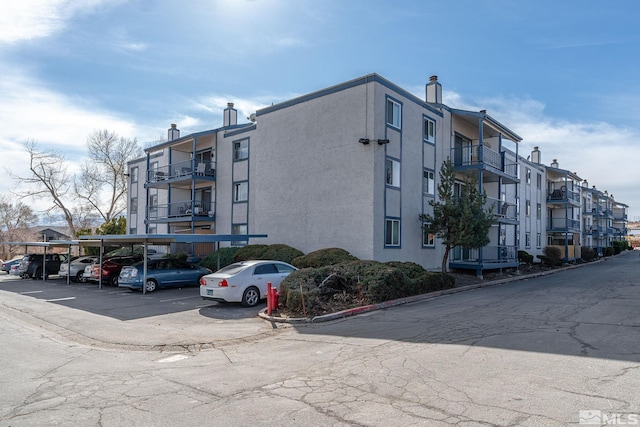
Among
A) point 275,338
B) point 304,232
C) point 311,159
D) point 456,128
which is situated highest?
point 456,128

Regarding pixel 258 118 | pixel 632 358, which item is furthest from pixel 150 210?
pixel 632 358

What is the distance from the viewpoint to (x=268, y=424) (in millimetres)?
4984

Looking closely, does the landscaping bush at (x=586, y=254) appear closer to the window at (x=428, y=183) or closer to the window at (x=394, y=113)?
the window at (x=428, y=183)

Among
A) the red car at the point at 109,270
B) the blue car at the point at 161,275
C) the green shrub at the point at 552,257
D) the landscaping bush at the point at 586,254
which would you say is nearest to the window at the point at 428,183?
the blue car at the point at 161,275

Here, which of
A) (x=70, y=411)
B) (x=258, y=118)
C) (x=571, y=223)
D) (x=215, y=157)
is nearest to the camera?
(x=70, y=411)

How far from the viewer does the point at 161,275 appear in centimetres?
1917

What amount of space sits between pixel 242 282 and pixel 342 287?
3254 millimetres

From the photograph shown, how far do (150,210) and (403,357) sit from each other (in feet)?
110

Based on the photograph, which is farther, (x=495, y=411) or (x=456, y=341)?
(x=456, y=341)

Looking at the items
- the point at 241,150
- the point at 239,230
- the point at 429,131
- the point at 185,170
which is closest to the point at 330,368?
the point at 429,131

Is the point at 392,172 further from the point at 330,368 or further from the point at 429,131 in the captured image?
the point at 330,368

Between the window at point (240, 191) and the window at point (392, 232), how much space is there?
10.5 metres

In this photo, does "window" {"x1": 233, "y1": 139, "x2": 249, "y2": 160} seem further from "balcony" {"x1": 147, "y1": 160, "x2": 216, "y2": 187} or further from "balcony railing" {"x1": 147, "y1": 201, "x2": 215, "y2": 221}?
"balcony railing" {"x1": 147, "y1": 201, "x2": 215, "y2": 221}

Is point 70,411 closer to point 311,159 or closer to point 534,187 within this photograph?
point 311,159
